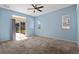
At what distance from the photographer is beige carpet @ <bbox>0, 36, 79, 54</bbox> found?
2068mm

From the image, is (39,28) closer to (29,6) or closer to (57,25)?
(57,25)

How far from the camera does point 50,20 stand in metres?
2.19

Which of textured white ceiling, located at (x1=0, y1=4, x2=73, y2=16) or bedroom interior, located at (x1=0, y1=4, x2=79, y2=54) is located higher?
textured white ceiling, located at (x1=0, y1=4, x2=73, y2=16)

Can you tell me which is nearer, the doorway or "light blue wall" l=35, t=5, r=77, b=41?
"light blue wall" l=35, t=5, r=77, b=41

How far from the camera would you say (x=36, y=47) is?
2127 millimetres

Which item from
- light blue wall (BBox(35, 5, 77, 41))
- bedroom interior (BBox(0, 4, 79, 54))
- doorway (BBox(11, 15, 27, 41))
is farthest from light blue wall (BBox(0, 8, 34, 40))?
light blue wall (BBox(35, 5, 77, 41))

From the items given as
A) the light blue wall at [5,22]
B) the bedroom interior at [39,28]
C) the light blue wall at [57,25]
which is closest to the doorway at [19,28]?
the bedroom interior at [39,28]

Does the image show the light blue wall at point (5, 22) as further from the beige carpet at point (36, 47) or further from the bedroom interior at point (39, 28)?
the beige carpet at point (36, 47)

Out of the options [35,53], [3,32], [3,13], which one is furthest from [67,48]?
[3,13]

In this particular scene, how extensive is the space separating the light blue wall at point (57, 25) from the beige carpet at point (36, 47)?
0.45 ft

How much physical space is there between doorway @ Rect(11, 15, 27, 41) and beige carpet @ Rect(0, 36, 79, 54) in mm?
109

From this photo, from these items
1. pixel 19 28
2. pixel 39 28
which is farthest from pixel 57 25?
pixel 19 28

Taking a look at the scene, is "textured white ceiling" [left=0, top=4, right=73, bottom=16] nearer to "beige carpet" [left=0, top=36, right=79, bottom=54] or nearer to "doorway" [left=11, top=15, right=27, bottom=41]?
"doorway" [left=11, top=15, right=27, bottom=41]

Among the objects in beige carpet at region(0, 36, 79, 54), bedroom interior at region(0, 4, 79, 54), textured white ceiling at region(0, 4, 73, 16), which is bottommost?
beige carpet at region(0, 36, 79, 54)
